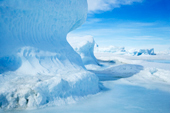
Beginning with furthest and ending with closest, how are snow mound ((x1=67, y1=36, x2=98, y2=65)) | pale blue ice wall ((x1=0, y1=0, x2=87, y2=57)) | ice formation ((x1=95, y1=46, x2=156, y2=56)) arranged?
ice formation ((x1=95, y1=46, x2=156, y2=56)), snow mound ((x1=67, y1=36, x2=98, y2=65)), pale blue ice wall ((x1=0, y1=0, x2=87, y2=57))

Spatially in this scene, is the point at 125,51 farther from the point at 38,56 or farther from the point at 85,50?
the point at 38,56

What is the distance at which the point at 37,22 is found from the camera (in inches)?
233

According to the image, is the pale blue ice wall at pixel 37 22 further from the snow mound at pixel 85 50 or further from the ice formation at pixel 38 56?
the snow mound at pixel 85 50

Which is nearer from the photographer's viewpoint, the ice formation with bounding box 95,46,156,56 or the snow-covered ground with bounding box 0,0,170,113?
the snow-covered ground with bounding box 0,0,170,113

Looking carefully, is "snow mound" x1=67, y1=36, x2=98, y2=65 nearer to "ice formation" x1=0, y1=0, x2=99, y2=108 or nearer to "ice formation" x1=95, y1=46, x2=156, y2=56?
"ice formation" x1=0, y1=0, x2=99, y2=108

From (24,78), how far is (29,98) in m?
0.97

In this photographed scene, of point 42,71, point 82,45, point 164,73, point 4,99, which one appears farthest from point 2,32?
point 82,45

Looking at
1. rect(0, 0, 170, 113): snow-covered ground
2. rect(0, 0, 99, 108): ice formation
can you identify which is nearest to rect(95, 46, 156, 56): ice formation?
rect(0, 0, 170, 113): snow-covered ground

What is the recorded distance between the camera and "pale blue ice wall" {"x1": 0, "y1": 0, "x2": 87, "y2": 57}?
203 inches

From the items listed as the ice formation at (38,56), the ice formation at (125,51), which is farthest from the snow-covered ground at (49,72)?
the ice formation at (125,51)

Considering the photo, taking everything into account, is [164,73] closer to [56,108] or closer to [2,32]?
[56,108]

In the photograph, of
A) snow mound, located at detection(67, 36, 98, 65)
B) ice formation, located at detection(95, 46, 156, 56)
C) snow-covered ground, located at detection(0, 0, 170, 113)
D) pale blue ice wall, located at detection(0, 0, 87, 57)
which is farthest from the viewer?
ice formation, located at detection(95, 46, 156, 56)

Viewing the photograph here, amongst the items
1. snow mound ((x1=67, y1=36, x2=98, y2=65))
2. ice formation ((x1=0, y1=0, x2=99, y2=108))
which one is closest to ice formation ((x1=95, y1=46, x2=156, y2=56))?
snow mound ((x1=67, y1=36, x2=98, y2=65))

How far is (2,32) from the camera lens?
5117 mm
